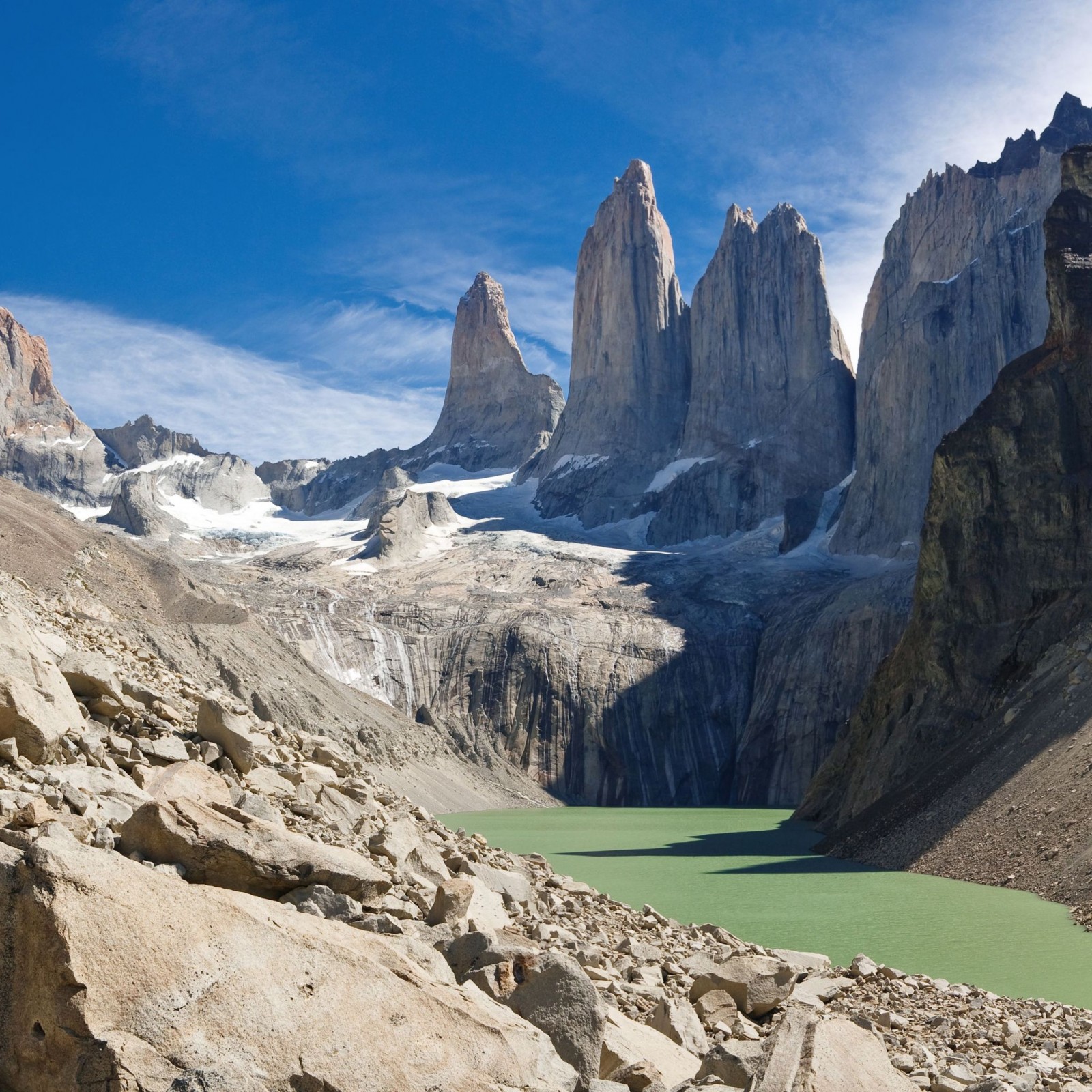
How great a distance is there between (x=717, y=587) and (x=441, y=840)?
266 ft

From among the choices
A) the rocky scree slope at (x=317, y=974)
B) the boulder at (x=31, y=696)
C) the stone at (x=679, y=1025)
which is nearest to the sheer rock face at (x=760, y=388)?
the rocky scree slope at (x=317, y=974)

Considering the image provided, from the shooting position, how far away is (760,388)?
12588 cm

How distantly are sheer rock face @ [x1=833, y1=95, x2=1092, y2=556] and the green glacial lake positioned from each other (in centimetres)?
6404

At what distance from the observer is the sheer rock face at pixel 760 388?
120000 millimetres

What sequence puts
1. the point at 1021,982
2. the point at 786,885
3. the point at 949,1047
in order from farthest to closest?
1. the point at 786,885
2. the point at 1021,982
3. the point at 949,1047

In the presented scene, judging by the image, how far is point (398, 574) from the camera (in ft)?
335

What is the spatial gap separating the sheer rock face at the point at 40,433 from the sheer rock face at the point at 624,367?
3062 inches

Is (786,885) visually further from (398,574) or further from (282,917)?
(398,574)

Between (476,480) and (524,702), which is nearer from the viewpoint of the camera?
(524,702)

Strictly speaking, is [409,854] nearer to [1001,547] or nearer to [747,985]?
[747,985]

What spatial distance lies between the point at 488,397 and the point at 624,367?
42023mm

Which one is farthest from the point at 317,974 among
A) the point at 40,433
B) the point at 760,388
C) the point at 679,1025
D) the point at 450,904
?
the point at 40,433

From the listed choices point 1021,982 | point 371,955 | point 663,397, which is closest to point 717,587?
point 663,397

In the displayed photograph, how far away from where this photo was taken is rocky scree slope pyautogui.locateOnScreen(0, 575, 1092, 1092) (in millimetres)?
6645
